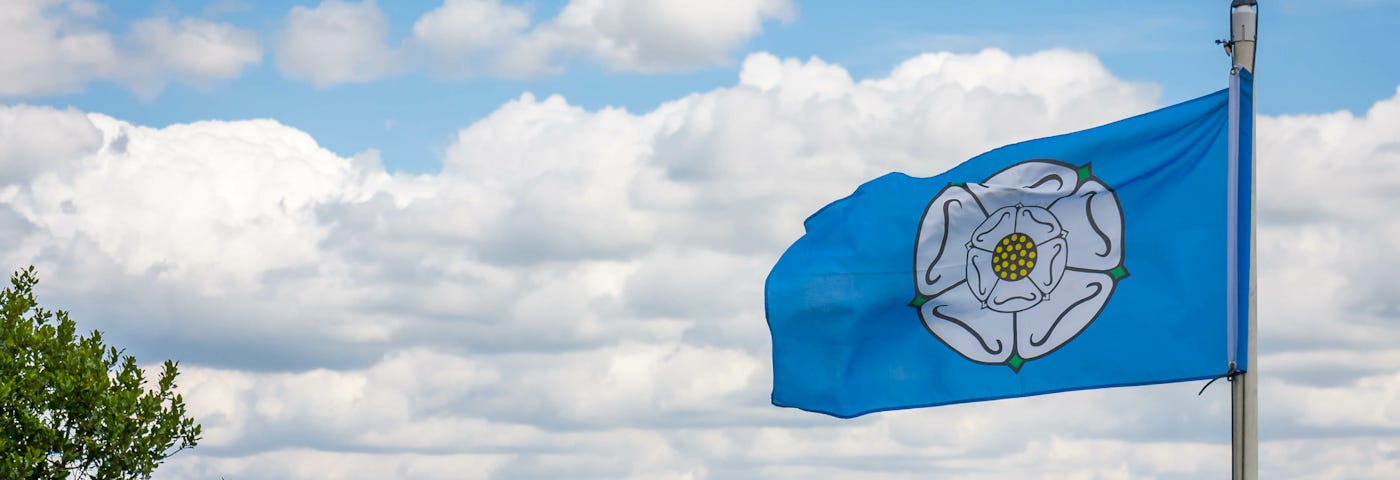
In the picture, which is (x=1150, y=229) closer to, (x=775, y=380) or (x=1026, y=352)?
(x=1026, y=352)

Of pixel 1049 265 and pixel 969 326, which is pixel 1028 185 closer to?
pixel 1049 265

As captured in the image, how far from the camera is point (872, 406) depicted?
2005 centimetres

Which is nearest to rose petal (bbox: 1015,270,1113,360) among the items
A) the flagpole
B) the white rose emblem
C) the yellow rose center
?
the white rose emblem

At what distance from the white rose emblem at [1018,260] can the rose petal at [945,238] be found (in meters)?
0.01

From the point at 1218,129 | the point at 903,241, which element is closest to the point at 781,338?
the point at 903,241

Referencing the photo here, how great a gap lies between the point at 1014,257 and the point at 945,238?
2.86 ft

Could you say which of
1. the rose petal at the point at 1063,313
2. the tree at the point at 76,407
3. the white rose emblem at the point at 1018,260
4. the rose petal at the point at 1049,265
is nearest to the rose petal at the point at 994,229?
the white rose emblem at the point at 1018,260

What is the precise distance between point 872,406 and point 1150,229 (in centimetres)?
385

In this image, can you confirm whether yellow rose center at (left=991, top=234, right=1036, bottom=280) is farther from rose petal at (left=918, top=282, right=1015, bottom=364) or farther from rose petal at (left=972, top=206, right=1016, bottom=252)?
rose petal at (left=918, top=282, right=1015, bottom=364)

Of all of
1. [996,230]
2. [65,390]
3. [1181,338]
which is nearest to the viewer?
[1181,338]

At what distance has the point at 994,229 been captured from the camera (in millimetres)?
19734

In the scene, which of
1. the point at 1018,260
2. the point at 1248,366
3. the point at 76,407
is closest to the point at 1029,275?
the point at 1018,260

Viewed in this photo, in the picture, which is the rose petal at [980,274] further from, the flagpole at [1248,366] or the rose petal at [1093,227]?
the flagpole at [1248,366]

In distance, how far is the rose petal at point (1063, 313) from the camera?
18.8m
